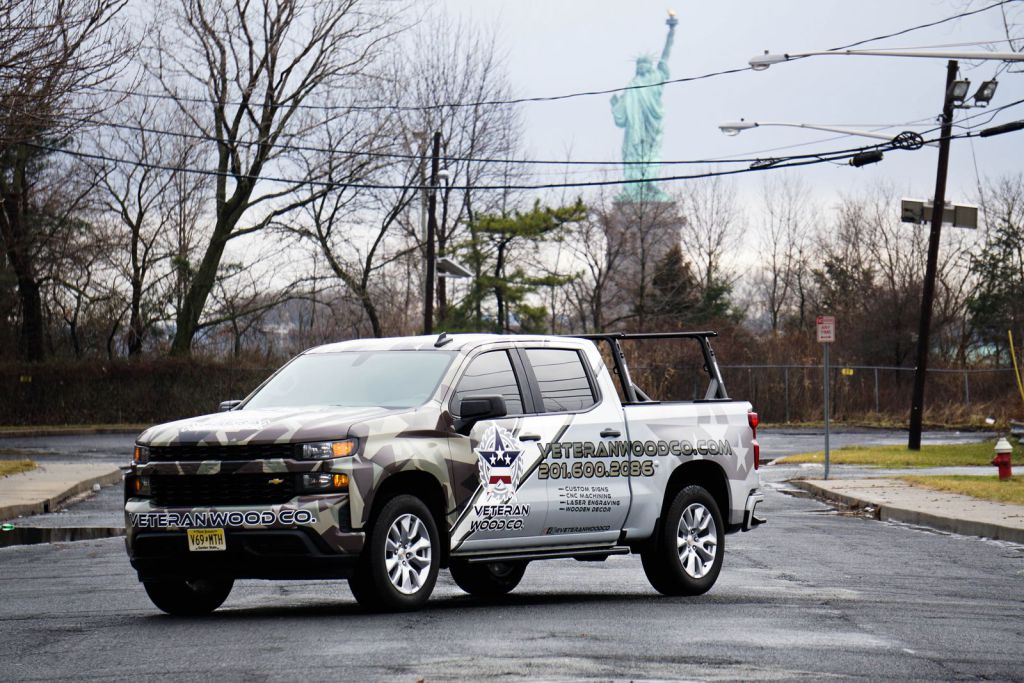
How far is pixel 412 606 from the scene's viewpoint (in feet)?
34.3

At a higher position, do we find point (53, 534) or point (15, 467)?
point (15, 467)

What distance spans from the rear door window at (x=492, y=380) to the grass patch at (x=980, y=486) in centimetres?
1233

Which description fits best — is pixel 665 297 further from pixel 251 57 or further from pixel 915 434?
pixel 915 434

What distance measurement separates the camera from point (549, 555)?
11.5 m

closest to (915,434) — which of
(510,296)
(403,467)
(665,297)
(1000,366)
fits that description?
(510,296)

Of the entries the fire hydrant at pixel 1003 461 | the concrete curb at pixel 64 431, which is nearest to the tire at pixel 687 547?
the fire hydrant at pixel 1003 461

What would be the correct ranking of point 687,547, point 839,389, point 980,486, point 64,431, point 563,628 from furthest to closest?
point 839,389 → point 64,431 → point 980,486 → point 687,547 → point 563,628

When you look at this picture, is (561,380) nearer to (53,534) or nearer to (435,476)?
(435,476)

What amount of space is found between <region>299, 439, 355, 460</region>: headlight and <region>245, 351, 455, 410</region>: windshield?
80cm

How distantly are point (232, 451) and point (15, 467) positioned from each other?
20.1 metres

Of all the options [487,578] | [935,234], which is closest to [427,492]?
[487,578]

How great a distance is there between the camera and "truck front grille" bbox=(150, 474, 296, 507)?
10.0 meters

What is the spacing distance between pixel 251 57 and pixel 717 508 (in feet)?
145

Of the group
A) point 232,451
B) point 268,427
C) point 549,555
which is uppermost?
point 268,427
